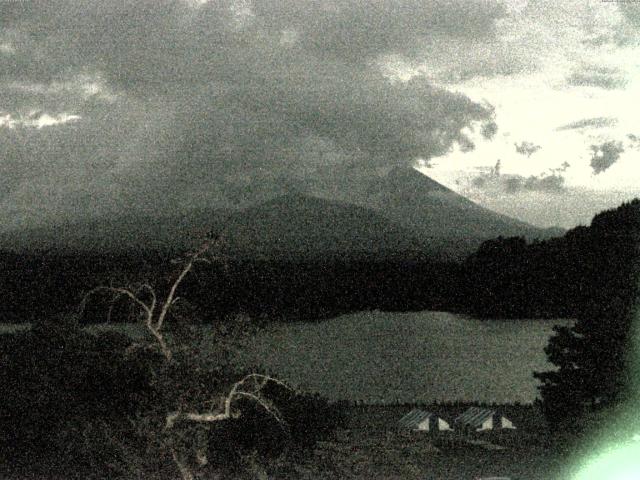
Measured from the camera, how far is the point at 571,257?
1458 inches

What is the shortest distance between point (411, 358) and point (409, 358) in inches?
8.0

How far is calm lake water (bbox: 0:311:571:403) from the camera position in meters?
27.0

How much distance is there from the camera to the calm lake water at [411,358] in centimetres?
2705

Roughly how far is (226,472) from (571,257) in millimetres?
30251

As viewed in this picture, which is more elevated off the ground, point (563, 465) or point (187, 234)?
point (187, 234)

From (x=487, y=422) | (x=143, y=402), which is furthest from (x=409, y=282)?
(x=143, y=402)

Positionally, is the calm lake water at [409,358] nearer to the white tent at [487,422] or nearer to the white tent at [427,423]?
the white tent at [427,423]

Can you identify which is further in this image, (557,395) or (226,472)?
(557,395)

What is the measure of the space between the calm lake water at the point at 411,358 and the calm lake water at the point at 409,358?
1.5 inches

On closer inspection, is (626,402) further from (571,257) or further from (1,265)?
(1,265)

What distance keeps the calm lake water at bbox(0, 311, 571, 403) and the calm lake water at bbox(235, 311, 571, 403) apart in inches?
1.5

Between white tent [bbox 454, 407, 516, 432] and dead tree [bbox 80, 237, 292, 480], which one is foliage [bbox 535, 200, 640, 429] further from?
dead tree [bbox 80, 237, 292, 480]

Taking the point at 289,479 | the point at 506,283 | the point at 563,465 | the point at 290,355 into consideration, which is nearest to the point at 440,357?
the point at 290,355

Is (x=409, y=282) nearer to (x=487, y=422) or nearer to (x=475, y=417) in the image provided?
(x=475, y=417)
